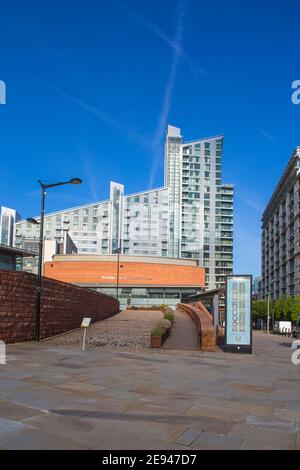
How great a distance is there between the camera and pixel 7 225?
572 ft

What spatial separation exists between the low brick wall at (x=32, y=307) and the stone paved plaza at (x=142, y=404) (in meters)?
3.07

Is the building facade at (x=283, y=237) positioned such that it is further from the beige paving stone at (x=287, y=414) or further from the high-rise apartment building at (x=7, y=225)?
the beige paving stone at (x=287, y=414)

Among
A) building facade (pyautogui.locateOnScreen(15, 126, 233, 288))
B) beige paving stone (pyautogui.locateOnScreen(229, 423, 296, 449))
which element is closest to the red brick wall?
building facade (pyautogui.locateOnScreen(15, 126, 233, 288))

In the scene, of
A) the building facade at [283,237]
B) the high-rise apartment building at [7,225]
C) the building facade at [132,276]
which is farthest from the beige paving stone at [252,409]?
the high-rise apartment building at [7,225]

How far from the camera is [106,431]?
6.58 metres

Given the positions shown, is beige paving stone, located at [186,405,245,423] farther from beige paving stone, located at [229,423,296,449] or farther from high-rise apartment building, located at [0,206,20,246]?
high-rise apartment building, located at [0,206,20,246]

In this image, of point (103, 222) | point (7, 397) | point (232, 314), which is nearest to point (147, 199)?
point (103, 222)

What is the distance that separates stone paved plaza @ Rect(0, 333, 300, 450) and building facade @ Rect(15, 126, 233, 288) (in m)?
147

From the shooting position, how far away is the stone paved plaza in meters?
6.29

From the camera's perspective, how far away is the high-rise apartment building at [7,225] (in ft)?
560

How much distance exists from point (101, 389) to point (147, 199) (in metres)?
165

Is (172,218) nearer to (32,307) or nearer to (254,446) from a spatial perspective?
(32,307)

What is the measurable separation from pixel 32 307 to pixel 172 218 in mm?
151362
